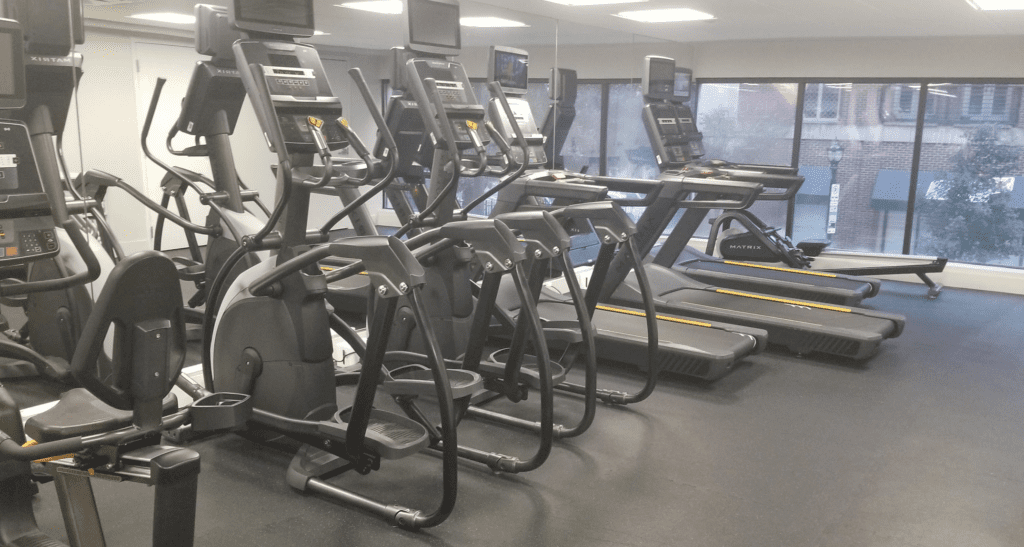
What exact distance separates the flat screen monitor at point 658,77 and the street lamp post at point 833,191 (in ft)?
9.22

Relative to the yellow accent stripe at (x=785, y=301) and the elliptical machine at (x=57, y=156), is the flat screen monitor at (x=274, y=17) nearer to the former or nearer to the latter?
the elliptical machine at (x=57, y=156)

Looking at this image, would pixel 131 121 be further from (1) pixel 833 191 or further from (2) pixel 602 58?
Answer: (1) pixel 833 191

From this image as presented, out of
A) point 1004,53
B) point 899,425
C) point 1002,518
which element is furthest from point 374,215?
point 1004,53

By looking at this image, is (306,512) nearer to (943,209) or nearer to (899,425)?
(899,425)

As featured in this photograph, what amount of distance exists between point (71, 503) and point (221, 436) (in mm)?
1704

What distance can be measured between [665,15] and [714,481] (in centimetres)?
423

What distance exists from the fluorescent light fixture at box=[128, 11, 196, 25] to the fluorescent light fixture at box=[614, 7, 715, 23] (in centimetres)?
347

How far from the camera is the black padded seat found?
2.02 m

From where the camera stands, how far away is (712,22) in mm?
6711

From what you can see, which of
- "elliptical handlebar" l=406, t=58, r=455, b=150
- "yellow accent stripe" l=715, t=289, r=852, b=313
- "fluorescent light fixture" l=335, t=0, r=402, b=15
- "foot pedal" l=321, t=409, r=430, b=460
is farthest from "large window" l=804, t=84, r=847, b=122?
"foot pedal" l=321, t=409, r=430, b=460

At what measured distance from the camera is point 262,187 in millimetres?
4441

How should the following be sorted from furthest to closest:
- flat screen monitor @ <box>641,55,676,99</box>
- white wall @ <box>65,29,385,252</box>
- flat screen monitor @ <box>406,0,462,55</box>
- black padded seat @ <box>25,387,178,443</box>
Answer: flat screen monitor @ <box>641,55,676,99</box>
flat screen monitor @ <box>406,0,462,55</box>
white wall @ <box>65,29,385,252</box>
black padded seat @ <box>25,387,178,443</box>

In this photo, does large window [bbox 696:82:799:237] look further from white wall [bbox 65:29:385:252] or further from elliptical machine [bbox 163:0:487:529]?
elliptical machine [bbox 163:0:487:529]

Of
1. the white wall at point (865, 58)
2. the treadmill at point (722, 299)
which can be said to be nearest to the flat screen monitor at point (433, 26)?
the treadmill at point (722, 299)
